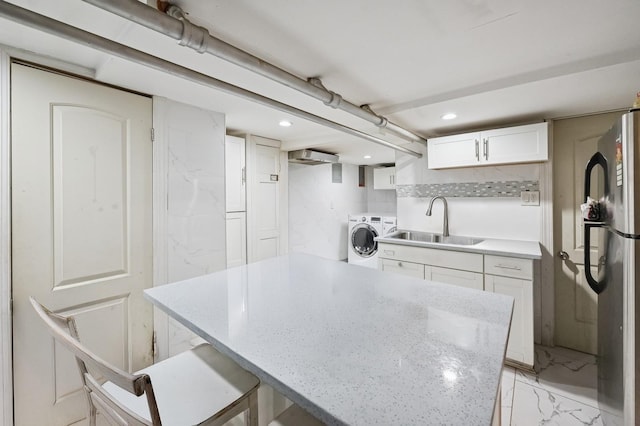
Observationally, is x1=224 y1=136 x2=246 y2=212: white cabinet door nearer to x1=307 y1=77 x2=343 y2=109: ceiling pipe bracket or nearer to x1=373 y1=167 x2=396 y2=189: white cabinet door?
x1=307 y1=77 x2=343 y2=109: ceiling pipe bracket

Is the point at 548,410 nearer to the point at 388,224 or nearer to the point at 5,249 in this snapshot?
the point at 388,224

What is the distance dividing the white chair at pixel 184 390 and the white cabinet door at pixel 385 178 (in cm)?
413

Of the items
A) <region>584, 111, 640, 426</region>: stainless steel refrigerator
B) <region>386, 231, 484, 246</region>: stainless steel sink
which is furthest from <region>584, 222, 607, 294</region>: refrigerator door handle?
<region>386, 231, 484, 246</region>: stainless steel sink

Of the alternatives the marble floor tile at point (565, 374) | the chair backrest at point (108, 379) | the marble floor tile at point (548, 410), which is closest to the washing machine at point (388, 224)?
the marble floor tile at point (565, 374)

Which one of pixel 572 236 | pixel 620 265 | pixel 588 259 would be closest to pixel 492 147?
pixel 572 236

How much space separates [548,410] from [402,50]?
2.23 meters

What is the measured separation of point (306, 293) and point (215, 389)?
480mm

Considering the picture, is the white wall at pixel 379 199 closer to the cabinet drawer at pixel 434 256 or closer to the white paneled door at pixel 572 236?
the cabinet drawer at pixel 434 256

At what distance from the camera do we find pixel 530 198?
254cm

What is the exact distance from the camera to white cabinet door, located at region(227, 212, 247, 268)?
2.80m

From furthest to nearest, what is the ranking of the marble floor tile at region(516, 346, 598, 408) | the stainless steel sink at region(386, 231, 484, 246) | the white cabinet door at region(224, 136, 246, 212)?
1. the stainless steel sink at region(386, 231, 484, 246)
2. the white cabinet door at region(224, 136, 246, 212)
3. the marble floor tile at region(516, 346, 598, 408)

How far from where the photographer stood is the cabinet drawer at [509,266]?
2117 millimetres

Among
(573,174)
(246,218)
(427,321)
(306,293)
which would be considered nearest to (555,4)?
(427,321)

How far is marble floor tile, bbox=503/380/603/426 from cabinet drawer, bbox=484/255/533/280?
0.76m
